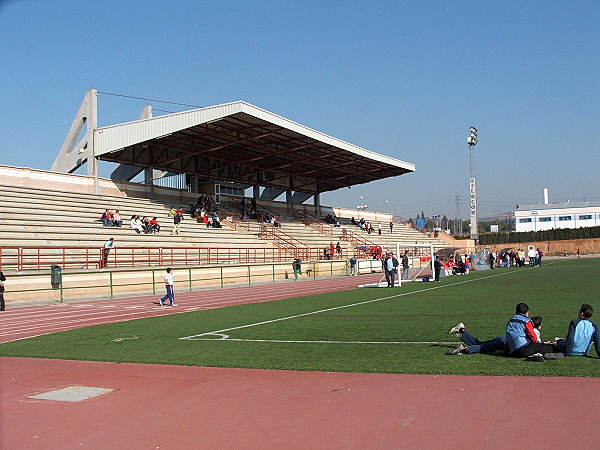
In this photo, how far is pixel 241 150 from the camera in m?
48.3

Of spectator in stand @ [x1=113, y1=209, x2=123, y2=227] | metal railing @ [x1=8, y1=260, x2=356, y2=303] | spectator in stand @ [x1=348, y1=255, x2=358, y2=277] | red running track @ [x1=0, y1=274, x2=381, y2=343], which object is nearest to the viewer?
red running track @ [x1=0, y1=274, x2=381, y2=343]

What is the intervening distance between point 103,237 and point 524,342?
89.9 ft

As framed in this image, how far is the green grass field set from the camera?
9180mm

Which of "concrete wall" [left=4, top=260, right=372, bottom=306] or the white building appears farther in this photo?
the white building

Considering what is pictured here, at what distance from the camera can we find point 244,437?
6078mm

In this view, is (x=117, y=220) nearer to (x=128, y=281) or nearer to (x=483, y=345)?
(x=128, y=281)

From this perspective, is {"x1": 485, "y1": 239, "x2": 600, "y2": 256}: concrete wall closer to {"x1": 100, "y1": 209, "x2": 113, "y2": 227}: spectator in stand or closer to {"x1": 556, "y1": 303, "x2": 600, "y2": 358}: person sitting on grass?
{"x1": 100, "y1": 209, "x2": 113, "y2": 227}: spectator in stand

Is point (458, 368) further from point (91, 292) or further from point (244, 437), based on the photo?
point (91, 292)

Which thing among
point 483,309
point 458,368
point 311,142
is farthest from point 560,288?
point 311,142

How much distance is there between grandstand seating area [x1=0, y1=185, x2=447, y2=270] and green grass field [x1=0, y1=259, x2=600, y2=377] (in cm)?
1112

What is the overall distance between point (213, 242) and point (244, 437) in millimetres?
34922

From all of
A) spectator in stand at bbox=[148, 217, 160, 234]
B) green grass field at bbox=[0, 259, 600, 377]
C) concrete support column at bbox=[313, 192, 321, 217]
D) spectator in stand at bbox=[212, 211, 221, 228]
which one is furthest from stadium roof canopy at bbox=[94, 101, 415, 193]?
green grass field at bbox=[0, 259, 600, 377]

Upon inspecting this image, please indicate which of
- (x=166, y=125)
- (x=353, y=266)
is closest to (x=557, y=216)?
(x=353, y=266)

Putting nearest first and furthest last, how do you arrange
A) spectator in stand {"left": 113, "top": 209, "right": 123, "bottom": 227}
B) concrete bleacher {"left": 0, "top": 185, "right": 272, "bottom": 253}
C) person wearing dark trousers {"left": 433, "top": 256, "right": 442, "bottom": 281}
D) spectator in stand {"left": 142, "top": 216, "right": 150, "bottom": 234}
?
concrete bleacher {"left": 0, "top": 185, "right": 272, "bottom": 253}, person wearing dark trousers {"left": 433, "top": 256, "right": 442, "bottom": 281}, spectator in stand {"left": 113, "top": 209, "right": 123, "bottom": 227}, spectator in stand {"left": 142, "top": 216, "right": 150, "bottom": 234}
